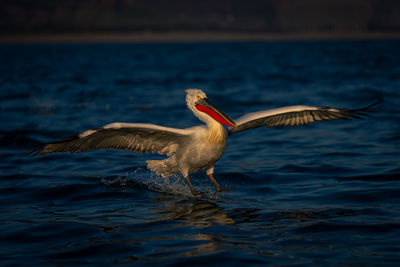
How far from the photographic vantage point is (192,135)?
7.40 meters

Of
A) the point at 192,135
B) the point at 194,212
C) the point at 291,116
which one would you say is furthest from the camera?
the point at 291,116

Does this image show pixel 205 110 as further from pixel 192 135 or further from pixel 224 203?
pixel 224 203

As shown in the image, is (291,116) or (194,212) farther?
(291,116)

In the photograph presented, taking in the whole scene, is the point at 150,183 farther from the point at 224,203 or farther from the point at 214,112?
the point at 214,112

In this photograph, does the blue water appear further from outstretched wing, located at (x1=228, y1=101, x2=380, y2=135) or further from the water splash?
outstretched wing, located at (x1=228, y1=101, x2=380, y2=135)

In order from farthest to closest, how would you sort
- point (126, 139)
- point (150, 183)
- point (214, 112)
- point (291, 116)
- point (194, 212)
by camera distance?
point (150, 183) → point (291, 116) → point (126, 139) → point (214, 112) → point (194, 212)

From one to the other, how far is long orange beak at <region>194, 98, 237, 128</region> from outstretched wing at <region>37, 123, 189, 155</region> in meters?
0.40

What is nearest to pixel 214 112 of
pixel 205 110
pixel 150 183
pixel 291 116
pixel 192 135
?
Answer: pixel 205 110

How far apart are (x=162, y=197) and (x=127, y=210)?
85cm

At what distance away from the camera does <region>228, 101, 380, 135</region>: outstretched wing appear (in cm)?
747

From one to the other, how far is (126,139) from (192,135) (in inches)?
39.7

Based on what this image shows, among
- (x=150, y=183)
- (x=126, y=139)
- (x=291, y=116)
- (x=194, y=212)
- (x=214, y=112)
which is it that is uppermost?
(x=214, y=112)

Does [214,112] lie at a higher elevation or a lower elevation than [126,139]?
higher

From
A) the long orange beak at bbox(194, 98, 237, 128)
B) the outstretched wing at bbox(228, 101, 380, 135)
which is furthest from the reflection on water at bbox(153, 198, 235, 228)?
the outstretched wing at bbox(228, 101, 380, 135)
